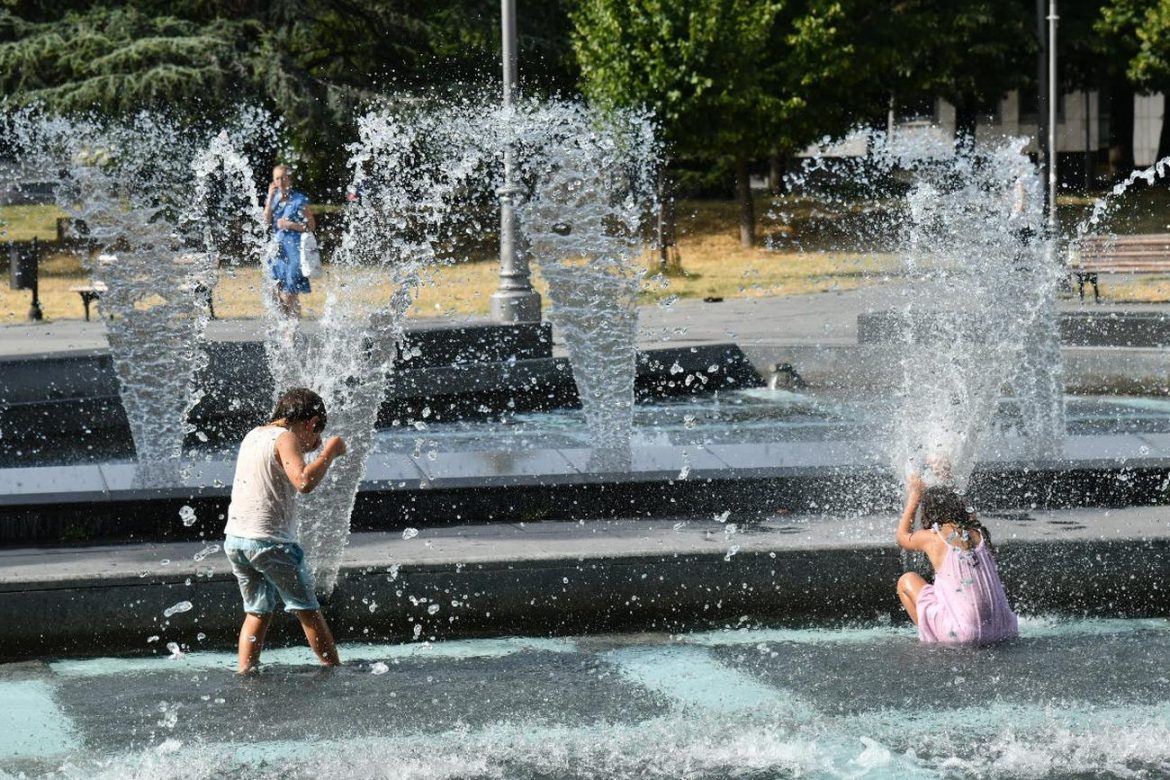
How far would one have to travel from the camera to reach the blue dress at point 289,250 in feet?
48.7

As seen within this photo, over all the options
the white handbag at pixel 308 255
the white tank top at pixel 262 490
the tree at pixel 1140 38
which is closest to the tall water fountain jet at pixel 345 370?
the white handbag at pixel 308 255

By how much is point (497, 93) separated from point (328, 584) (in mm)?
26715

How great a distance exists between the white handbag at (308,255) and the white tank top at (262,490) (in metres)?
8.90

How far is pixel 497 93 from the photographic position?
107 ft

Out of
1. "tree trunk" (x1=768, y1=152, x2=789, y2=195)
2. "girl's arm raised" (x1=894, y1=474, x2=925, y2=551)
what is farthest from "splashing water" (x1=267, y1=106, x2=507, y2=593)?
"tree trunk" (x1=768, y1=152, x2=789, y2=195)

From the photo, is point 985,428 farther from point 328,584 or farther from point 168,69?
point 168,69

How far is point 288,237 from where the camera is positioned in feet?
48.9

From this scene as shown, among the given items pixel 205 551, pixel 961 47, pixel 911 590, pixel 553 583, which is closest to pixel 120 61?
pixel 961 47

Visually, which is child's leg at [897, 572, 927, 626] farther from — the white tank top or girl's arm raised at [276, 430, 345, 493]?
the white tank top

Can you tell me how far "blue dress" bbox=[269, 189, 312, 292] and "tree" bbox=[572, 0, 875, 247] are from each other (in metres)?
12.9

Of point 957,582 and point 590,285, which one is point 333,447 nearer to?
point 957,582

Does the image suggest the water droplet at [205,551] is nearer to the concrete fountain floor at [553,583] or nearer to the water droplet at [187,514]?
the concrete fountain floor at [553,583]

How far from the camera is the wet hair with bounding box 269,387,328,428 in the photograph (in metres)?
5.89

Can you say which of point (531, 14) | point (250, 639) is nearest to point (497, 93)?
point (531, 14)
